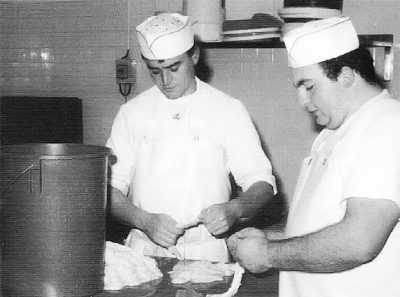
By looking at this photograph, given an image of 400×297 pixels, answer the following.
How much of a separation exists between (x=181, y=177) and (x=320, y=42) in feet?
3.50

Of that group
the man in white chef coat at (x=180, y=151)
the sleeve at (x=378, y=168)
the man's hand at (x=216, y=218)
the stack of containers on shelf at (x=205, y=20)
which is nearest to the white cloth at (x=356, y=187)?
the sleeve at (x=378, y=168)

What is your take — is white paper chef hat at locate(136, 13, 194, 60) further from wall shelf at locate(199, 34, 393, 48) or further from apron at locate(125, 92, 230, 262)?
wall shelf at locate(199, 34, 393, 48)

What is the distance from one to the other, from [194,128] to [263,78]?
37.1 inches

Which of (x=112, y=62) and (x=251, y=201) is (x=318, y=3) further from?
(x=112, y=62)

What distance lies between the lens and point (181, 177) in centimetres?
260

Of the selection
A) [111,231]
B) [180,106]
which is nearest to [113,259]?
[180,106]

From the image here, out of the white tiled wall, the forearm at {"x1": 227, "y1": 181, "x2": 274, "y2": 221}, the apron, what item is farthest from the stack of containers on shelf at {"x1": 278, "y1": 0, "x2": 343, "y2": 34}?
the forearm at {"x1": 227, "y1": 181, "x2": 274, "y2": 221}

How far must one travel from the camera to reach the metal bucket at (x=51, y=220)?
1639 millimetres

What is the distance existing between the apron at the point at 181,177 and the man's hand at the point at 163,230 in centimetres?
23

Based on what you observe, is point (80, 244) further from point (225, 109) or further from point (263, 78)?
point (263, 78)

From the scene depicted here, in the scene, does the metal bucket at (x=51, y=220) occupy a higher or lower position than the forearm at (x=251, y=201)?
higher

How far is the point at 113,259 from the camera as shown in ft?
6.57

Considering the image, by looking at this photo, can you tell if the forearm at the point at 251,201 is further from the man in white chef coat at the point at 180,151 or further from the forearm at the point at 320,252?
the forearm at the point at 320,252

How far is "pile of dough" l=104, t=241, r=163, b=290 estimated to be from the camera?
191 cm
